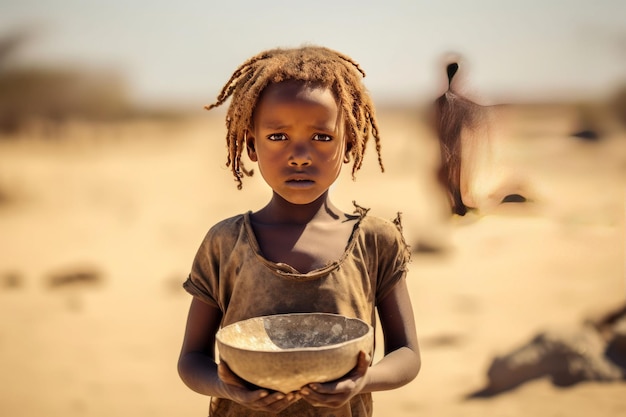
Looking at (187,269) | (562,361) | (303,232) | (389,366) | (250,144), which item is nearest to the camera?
(389,366)

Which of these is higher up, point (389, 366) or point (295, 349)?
point (295, 349)

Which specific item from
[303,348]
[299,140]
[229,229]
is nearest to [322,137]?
[299,140]

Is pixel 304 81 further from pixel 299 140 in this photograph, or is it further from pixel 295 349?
pixel 295 349

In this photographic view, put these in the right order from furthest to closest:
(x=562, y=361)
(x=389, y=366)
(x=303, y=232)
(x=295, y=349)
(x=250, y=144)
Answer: (x=562, y=361) → (x=250, y=144) → (x=303, y=232) → (x=389, y=366) → (x=295, y=349)

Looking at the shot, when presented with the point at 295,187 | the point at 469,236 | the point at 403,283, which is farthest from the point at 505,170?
the point at 469,236

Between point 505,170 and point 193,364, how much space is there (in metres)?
1.37

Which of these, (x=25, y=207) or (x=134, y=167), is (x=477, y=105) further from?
(x=134, y=167)

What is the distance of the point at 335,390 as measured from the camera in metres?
1.65

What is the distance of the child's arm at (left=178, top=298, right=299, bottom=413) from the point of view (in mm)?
1680

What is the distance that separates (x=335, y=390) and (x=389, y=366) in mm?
294

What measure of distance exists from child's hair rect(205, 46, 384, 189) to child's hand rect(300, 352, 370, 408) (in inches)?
27.9

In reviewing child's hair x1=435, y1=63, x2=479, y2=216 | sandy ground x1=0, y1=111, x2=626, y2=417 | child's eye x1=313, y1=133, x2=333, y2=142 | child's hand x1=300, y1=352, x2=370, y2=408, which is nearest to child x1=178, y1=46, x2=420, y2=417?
child's eye x1=313, y1=133, x2=333, y2=142

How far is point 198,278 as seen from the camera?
80.8 inches

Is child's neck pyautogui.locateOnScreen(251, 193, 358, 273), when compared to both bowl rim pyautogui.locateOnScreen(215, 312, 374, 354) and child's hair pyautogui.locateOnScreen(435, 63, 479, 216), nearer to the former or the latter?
bowl rim pyautogui.locateOnScreen(215, 312, 374, 354)
